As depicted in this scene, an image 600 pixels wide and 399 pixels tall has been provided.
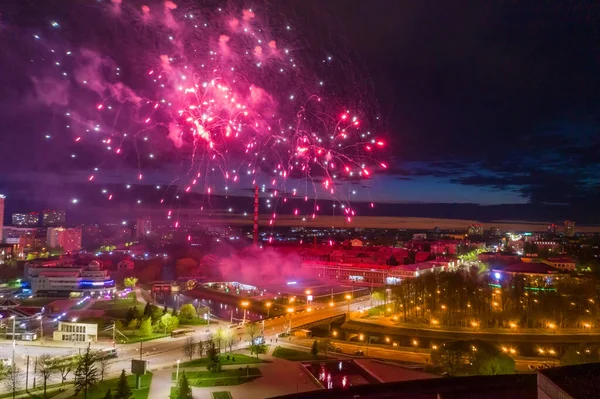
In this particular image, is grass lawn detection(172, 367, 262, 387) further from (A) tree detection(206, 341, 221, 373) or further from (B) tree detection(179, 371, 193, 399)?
(B) tree detection(179, 371, 193, 399)

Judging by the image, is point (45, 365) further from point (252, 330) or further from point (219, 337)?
point (252, 330)

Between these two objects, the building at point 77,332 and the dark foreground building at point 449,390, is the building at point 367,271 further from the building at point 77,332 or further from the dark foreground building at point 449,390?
the dark foreground building at point 449,390

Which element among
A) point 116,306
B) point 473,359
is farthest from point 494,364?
point 116,306

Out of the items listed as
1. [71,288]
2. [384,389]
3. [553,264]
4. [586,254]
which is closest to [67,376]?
[384,389]

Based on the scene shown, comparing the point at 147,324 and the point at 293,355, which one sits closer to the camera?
the point at 293,355

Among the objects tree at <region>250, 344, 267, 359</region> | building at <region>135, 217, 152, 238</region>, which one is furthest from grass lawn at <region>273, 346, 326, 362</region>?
building at <region>135, 217, 152, 238</region>

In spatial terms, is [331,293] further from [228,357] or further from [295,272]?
[228,357]

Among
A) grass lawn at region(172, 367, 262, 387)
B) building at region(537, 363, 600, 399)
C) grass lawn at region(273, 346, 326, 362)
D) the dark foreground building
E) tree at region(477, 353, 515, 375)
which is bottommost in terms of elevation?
grass lawn at region(273, 346, 326, 362)
